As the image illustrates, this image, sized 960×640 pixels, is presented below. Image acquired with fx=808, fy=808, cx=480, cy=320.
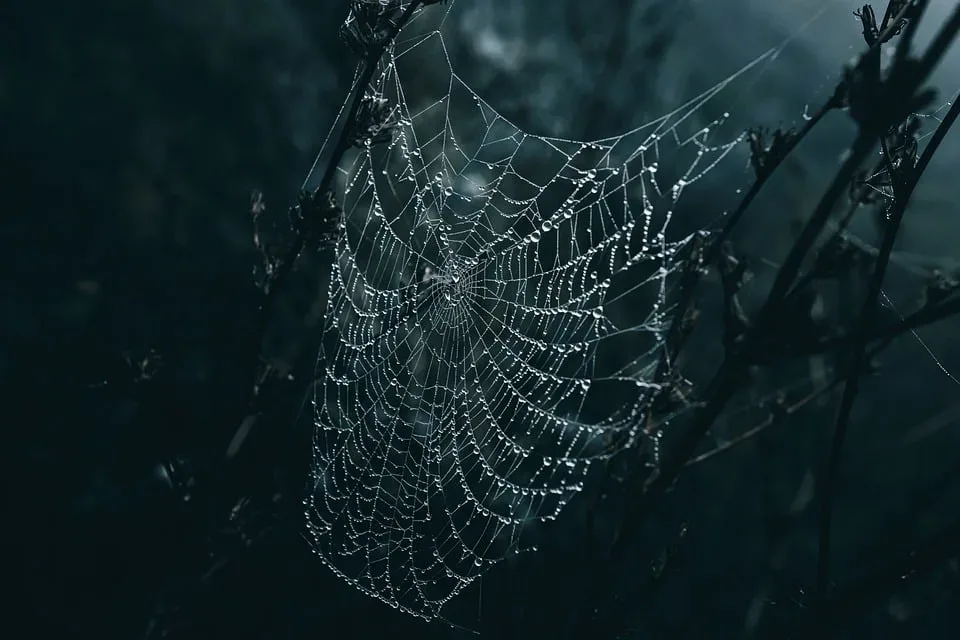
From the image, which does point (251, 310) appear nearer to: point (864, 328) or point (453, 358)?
point (453, 358)

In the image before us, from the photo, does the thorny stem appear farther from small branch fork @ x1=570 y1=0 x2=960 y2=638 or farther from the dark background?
the dark background

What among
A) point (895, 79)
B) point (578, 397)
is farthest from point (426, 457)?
point (895, 79)

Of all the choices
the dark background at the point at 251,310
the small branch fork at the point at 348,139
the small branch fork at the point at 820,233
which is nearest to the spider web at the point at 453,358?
the dark background at the point at 251,310

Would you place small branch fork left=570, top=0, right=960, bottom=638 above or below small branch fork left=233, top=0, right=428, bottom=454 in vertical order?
below

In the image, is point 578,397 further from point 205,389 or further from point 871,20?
point 871,20

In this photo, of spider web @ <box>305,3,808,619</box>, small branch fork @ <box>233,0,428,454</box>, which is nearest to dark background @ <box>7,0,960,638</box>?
spider web @ <box>305,3,808,619</box>

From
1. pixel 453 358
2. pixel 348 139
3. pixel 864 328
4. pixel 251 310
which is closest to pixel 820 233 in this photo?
pixel 864 328

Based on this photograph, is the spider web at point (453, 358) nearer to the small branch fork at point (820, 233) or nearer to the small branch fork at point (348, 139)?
the small branch fork at point (348, 139)
